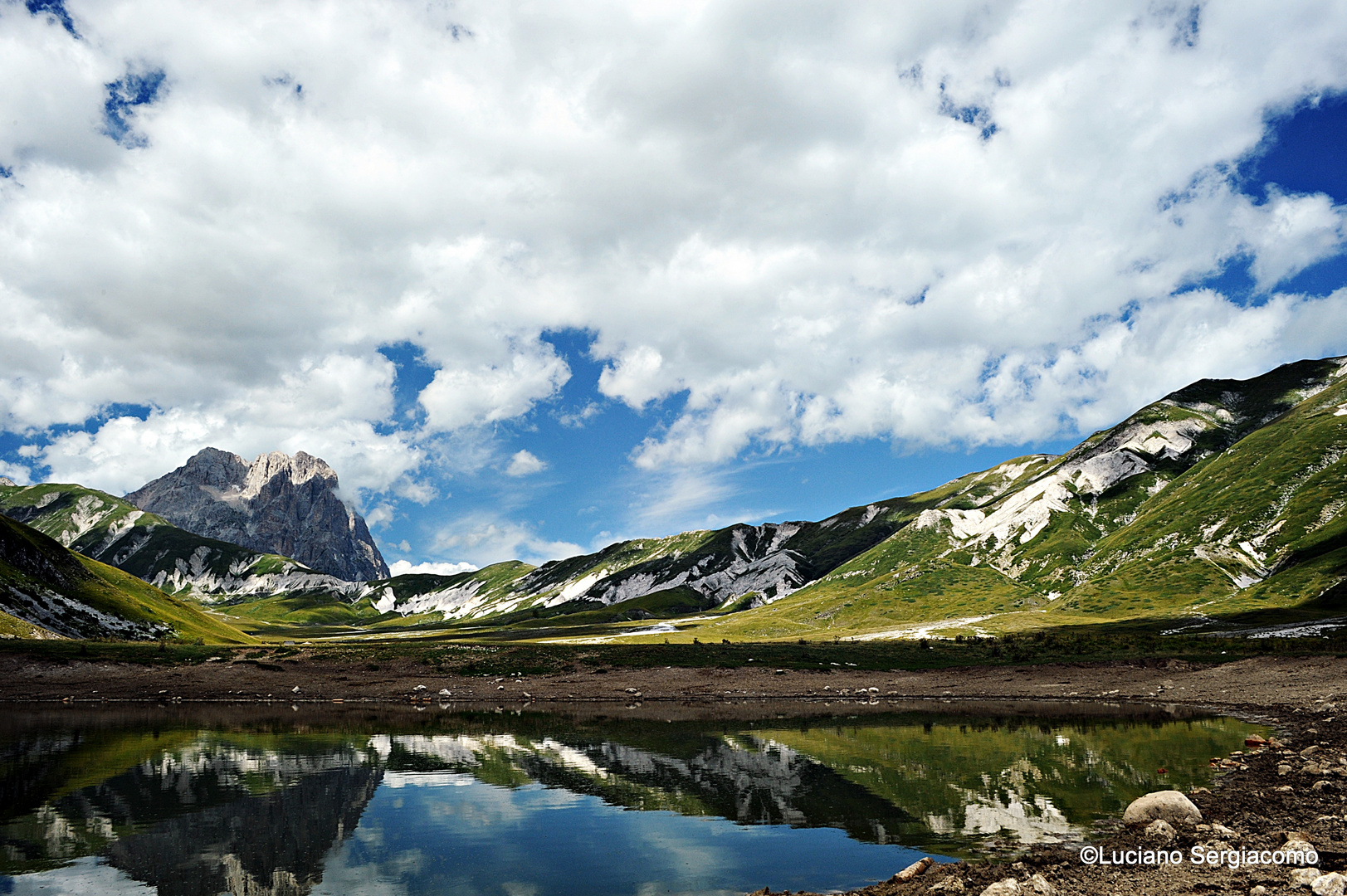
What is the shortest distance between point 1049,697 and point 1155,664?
1913cm

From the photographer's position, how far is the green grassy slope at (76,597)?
96.4 metres

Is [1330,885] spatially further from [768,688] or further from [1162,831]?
[768,688]

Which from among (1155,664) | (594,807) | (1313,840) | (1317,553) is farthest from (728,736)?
(1317,553)

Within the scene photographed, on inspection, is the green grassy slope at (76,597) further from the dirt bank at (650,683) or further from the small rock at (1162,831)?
the small rock at (1162,831)

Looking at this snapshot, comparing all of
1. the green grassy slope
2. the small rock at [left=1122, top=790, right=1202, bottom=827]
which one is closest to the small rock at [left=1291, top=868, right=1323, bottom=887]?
the small rock at [left=1122, top=790, right=1202, bottom=827]

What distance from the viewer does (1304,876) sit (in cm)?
1454

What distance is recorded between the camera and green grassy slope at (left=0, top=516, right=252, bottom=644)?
9638 cm

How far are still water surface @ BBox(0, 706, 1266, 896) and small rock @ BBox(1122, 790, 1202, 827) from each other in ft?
5.86

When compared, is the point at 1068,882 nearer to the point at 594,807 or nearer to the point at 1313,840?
the point at 1313,840

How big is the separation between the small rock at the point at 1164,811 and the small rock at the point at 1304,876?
236 inches

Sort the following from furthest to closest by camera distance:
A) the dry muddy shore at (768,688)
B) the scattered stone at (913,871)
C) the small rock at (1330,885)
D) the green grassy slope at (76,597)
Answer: the green grassy slope at (76,597) < the dry muddy shore at (768,688) < the scattered stone at (913,871) < the small rock at (1330,885)

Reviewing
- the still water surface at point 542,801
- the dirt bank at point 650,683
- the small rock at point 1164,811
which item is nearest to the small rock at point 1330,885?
the small rock at point 1164,811

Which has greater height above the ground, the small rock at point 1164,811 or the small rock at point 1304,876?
the small rock at point 1304,876

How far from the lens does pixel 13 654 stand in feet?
233
